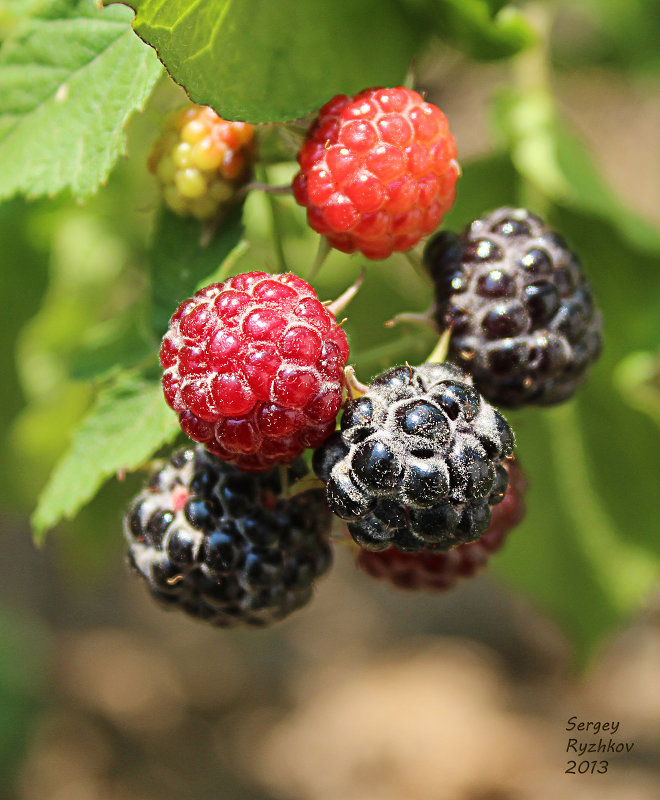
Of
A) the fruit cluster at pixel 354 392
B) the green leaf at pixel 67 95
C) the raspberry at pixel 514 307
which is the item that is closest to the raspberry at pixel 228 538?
the fruit cluster at pixel 354 392

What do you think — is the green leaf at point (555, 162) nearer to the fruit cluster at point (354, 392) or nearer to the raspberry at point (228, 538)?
the fruit cluster at point (354, 392)

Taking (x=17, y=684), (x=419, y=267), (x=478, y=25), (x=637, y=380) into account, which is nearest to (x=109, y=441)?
(x=419, y=267)

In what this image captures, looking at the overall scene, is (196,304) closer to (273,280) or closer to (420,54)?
(273,280)

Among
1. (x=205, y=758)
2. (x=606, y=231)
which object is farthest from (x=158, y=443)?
(x=205, y=758)

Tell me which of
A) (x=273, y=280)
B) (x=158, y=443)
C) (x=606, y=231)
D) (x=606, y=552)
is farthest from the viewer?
(x=606, y=552)

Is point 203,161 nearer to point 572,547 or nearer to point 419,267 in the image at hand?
point 419,267

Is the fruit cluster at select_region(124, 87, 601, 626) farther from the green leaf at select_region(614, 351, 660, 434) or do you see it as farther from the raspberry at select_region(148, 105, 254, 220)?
the green leaf at select_region(614, 351, 660, 434)
